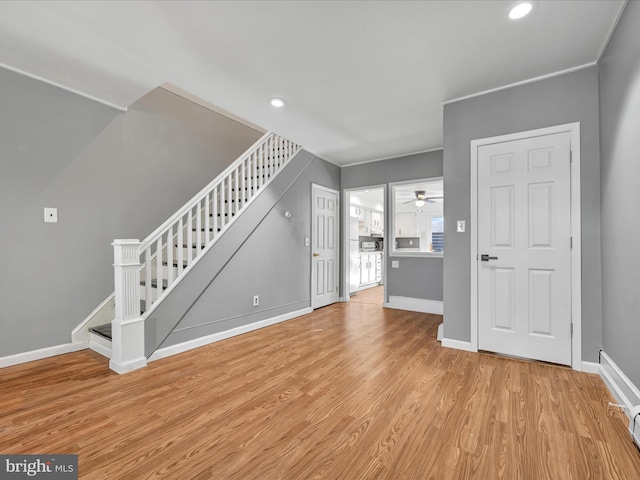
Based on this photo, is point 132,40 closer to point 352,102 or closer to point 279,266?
point 352,102

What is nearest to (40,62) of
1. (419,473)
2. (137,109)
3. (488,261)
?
(137,109)

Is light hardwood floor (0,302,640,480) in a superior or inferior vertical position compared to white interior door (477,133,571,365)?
inferior

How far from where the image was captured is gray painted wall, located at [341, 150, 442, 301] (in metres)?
4.78

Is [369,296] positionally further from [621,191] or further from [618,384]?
[621,191]

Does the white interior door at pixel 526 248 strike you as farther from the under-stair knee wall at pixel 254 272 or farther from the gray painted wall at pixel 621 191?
the under-stair knee wall at pixel 254 272

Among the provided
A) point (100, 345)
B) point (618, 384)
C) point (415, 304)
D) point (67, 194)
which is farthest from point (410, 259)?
point (67, 194)

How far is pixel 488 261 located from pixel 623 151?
1296 mm

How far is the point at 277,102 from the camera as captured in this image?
3.18 metres

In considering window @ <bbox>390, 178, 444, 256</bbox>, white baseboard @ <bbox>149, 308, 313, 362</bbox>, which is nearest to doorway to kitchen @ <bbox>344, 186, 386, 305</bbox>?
window @ <bbox>390, 178, 444, 256</bbox>

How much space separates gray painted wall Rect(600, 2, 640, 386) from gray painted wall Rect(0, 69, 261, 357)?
4.52 meters

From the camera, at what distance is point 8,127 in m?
2.64

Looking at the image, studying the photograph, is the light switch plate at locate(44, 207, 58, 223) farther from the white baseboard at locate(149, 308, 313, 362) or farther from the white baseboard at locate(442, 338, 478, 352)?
the white baseboard at locate(442, 338, 478, 352)

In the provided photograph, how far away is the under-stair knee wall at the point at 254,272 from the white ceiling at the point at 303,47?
55.0 inches

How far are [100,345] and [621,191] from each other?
4.61m
